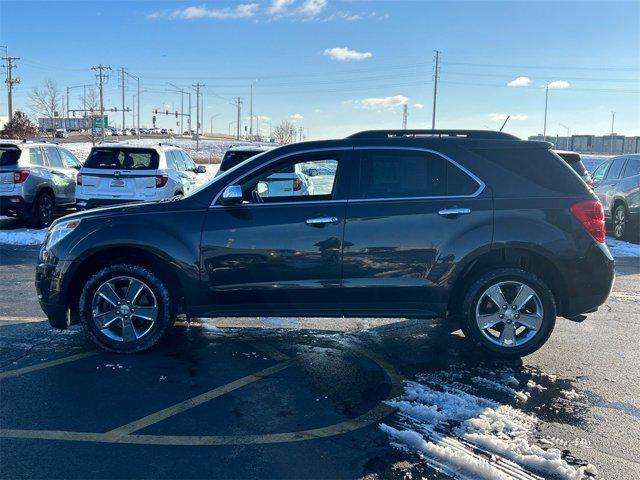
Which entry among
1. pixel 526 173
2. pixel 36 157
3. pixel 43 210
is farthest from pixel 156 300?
pixel 36 157

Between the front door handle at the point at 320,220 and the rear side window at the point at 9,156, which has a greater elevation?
the rear side window at the point at 9,156

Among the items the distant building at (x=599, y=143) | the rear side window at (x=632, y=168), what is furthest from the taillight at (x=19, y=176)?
the distant building at (x=599, y=143)

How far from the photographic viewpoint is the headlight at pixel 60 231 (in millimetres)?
4906

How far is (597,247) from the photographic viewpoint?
16.0 feet

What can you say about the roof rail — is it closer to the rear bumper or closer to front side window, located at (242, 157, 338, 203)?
front side window, located at (242, 157, 338, 203)

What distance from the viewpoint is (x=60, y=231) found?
16.3 feet

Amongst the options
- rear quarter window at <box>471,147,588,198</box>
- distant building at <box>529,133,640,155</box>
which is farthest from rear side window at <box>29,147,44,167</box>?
distant building at <box>529,133,640,155</box>

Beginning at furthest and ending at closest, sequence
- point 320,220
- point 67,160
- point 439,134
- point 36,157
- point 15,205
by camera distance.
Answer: point 67,160, point 36,157, point 15,205, point 439,134, point 320,220

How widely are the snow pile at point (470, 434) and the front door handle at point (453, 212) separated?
→ 4.47 ft

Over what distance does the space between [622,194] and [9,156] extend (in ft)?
43.5

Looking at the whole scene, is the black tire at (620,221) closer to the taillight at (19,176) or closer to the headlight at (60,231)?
the headlight at (60,231)

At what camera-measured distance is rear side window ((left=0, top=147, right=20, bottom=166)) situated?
1204 cm

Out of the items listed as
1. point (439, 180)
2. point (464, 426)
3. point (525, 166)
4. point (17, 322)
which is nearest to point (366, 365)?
point (464, 426)

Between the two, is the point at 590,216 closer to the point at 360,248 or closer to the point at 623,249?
the point at 360,248
